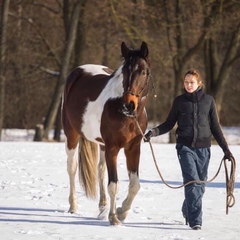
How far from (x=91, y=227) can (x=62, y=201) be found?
1.73 m

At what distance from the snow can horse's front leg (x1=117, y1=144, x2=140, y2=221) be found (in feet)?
0.45

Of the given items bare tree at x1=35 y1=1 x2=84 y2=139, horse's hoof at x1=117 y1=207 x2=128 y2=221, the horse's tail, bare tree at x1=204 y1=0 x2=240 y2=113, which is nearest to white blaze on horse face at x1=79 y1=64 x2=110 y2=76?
the horse's tail

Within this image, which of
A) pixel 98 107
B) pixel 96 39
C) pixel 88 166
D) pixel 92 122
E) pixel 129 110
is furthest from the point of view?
pixel 96 39

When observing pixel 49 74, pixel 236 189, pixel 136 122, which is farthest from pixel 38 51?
pixel 136 122

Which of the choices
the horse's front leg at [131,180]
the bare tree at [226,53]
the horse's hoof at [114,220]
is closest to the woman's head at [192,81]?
the horse's front leg at [131,180]

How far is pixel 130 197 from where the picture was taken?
7.45 m

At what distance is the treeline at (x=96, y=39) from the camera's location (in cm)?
2238

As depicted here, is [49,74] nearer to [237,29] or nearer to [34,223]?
[237,29]

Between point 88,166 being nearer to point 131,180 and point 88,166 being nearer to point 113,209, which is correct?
point 131,180

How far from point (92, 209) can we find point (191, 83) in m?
2.29

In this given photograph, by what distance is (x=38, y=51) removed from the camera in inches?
1016

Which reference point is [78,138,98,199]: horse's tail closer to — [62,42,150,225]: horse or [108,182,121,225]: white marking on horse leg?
[62,42,150,225]: horse

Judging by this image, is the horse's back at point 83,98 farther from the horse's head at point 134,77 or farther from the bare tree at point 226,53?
the bare tree at point 226,53

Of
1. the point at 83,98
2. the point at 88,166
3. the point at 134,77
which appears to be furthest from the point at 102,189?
the point at 134,77
